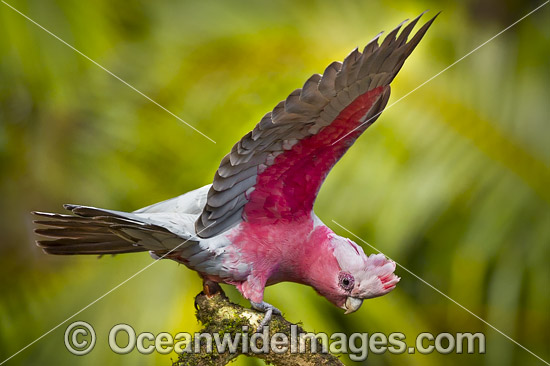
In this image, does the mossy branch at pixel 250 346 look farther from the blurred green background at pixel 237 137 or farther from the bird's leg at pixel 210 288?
the blurred green background at pixel 237 137

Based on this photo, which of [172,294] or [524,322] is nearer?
[172,294]

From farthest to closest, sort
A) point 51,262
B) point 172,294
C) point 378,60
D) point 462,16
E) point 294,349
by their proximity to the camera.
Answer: point 462,16 → point 51,262 → point 172,294 → point 294,349 → point 378,60

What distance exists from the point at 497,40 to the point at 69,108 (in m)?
1.63

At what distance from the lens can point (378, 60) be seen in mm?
1083

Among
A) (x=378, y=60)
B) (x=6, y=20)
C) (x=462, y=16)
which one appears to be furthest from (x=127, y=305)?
(x=462, y=16)

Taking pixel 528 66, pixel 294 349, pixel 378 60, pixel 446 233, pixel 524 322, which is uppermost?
pixel 528 66

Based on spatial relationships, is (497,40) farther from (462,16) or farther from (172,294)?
(172,294)

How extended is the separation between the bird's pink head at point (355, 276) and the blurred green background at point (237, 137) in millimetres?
815

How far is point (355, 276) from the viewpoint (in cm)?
126

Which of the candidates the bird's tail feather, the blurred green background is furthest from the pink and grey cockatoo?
the blurred green background

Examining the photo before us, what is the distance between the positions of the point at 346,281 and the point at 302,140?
1.04 ft

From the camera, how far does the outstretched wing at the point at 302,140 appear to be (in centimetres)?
107
